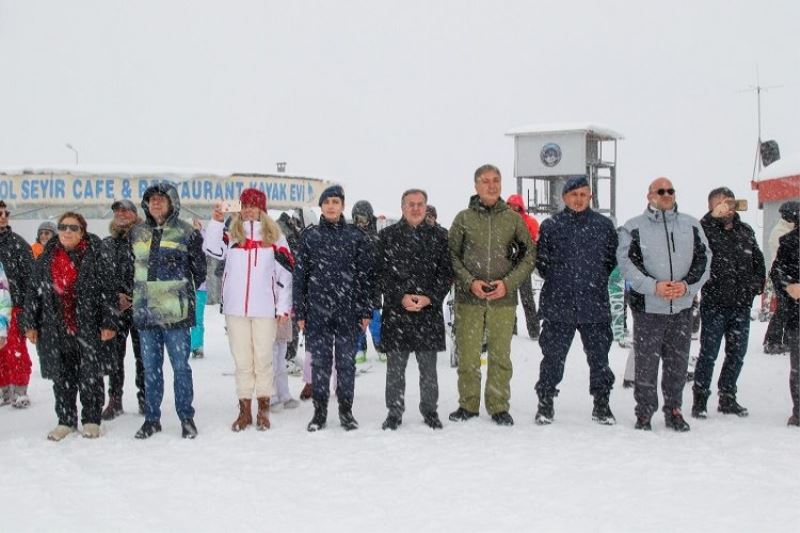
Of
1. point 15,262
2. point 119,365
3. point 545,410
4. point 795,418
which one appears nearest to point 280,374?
point 119,365

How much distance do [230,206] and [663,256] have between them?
143 inches

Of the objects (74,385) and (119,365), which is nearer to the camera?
(74,385)

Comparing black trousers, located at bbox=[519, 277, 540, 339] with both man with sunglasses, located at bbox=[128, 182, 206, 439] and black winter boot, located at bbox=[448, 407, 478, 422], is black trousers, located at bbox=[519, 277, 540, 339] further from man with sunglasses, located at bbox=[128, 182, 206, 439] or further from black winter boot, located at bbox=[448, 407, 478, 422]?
man with sunglasses, located at bbox=[128, 182, 206, 439]

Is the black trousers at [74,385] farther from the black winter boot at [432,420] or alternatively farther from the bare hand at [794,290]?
the bare hand at [794,290]

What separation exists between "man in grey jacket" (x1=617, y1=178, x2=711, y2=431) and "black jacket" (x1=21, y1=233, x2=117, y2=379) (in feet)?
12.7

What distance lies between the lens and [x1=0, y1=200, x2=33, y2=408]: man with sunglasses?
6.25m

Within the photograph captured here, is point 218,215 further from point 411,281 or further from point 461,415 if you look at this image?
point 461,415

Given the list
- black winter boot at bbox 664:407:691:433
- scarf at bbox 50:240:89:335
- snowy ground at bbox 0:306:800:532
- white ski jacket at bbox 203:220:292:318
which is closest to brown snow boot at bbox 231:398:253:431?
snowy ground at bbox 0:306:800:532

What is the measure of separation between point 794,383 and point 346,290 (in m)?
3.45

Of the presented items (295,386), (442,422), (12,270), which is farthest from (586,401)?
(12,270)

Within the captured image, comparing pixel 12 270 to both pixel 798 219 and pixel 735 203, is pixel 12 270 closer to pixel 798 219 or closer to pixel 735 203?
pixel 735 203

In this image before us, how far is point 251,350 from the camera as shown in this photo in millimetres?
5805

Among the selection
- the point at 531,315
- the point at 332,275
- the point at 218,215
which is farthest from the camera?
the point at 531,315

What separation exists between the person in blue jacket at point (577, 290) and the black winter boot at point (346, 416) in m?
1.41
